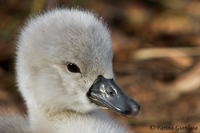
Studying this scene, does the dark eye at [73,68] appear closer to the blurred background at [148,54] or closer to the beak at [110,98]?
the beak at [110,98]

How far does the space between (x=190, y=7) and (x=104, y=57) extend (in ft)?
11.0

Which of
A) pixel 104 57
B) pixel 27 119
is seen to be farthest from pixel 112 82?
pixel 27 119

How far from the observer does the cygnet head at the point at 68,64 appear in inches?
85.7

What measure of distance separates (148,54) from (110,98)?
241 centimetres

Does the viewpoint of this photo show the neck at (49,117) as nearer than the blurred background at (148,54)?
Yes

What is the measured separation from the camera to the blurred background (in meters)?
3.75

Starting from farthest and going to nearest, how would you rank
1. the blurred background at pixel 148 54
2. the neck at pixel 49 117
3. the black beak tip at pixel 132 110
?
the blurred background at pixel 148 54 < the neck at pixel 49 117 < the black beak tip at pixel 132 110

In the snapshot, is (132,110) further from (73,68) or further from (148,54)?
(148,54)

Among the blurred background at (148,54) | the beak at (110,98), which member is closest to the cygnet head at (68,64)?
the beak at (110,98)

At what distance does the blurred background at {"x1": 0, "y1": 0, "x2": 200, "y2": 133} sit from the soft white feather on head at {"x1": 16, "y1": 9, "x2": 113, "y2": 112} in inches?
24.6

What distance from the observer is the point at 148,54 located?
14.8 ft

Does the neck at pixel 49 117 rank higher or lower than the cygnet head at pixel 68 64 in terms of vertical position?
lower

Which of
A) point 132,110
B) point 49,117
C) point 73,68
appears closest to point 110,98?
point 132,110

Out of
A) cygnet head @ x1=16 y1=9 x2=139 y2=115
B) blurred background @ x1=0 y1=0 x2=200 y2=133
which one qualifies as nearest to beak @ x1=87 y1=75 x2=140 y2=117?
cygnet head @ x1=16 y1=9 x2=139 y2=115
